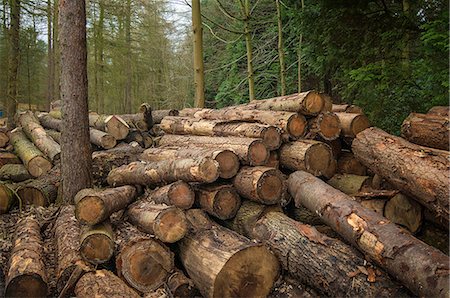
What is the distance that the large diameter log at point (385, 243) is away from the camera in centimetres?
293

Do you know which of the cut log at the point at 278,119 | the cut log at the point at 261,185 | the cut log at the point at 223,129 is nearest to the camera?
the cut log at the point at 261,185

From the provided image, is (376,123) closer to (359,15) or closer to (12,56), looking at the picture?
(359,15)

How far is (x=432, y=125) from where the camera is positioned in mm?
4445

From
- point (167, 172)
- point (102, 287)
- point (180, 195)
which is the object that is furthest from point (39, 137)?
point (102, 287)

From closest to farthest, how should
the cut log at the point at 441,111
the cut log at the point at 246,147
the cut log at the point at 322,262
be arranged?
the cut log at the point at 322,262, the cut log at the point at 441,111, the cut log at the point at 246,147

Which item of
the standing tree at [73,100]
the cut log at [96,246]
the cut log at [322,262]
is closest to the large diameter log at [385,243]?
the cut log at [322,262]

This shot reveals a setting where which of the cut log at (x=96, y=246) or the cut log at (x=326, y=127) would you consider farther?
the cut log at (x=326, y=127)

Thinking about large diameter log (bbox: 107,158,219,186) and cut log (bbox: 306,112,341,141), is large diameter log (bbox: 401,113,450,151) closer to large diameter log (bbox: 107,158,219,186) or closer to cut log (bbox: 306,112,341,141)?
cut log (bbox: 306,112,341,141)

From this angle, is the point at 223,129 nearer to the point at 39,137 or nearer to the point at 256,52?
the point at 39,137

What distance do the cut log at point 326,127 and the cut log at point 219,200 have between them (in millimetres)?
1635

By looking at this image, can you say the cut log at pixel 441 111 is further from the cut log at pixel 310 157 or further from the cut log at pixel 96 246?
the cut log at pixel 96 246

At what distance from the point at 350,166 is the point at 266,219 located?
6.05 feet

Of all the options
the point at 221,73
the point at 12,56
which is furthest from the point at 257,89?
the point at 12,56

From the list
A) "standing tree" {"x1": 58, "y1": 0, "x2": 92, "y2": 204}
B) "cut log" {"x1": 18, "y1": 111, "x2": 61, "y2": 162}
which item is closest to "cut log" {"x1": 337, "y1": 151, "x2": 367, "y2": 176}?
"standing tree" {"x1": 58, "y1": 0, "x2": 92, "y2": 204}
